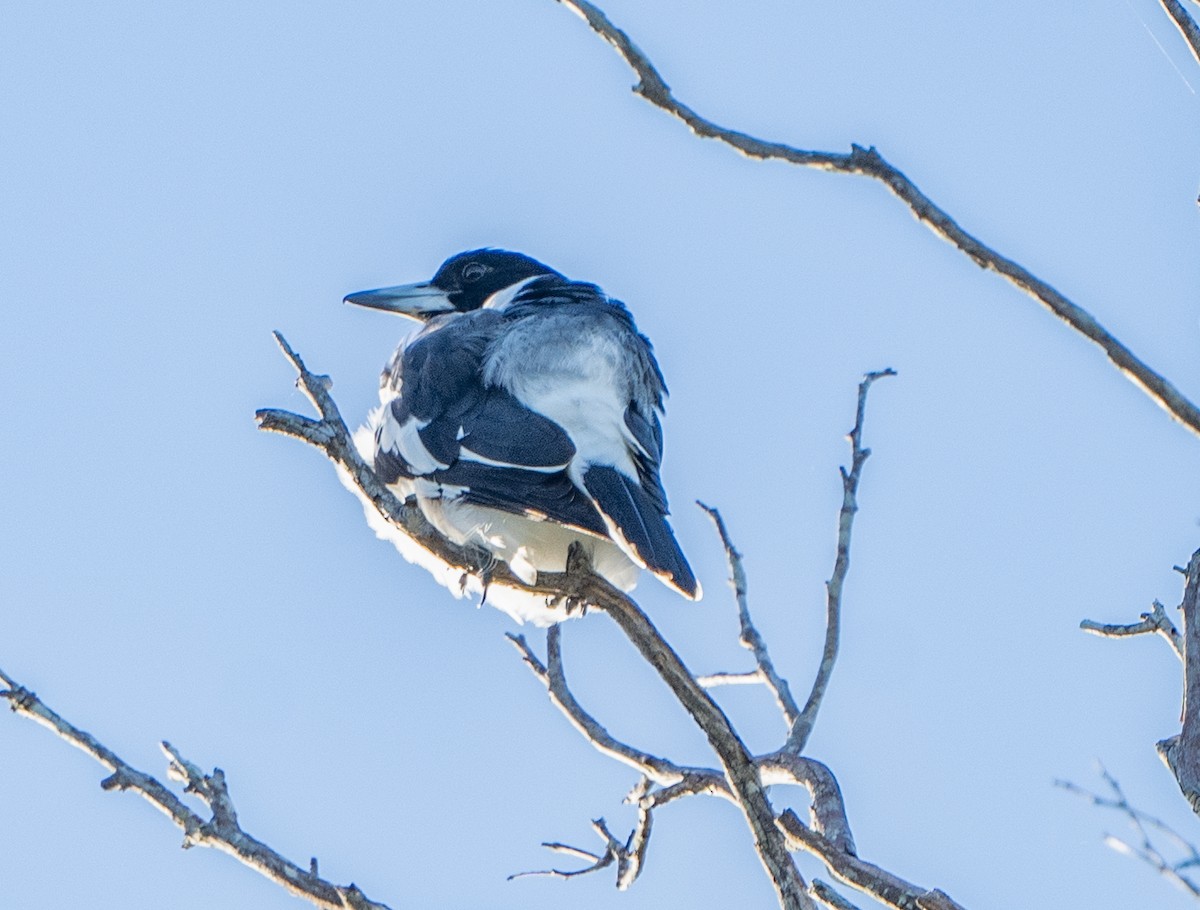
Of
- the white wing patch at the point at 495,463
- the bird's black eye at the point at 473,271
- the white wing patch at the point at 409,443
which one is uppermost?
the bird's black eye at the point at 473,271

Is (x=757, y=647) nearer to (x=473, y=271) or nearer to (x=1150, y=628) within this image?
(x=1150, y=628)

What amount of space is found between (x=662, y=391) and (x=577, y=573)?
1.52 m

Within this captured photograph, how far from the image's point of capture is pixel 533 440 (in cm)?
412

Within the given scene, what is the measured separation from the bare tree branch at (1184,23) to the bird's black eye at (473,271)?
382 centimetres

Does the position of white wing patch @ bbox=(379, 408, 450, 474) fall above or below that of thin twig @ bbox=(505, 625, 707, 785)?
above

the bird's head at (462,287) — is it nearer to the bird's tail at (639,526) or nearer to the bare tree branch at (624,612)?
the bird's tail at (639,526)

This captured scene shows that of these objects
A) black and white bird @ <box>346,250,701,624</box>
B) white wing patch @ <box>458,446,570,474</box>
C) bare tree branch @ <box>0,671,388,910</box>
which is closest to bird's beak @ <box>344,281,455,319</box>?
black and white bird @ <box>346,250,701,624</box>

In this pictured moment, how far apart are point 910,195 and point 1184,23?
1.60 ft

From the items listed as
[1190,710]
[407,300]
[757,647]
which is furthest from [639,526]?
[407,300]

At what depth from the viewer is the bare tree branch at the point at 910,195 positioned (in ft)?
7.14

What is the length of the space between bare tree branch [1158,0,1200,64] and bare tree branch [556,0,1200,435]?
459 mm

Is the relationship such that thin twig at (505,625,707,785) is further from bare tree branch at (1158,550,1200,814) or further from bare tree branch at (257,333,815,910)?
bare tree branch at (1158,550,1200,814)

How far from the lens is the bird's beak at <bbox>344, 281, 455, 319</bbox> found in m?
5.95

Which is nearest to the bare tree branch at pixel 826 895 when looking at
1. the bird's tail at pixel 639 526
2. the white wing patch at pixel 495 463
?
the bird's tail at pixel 639 526
